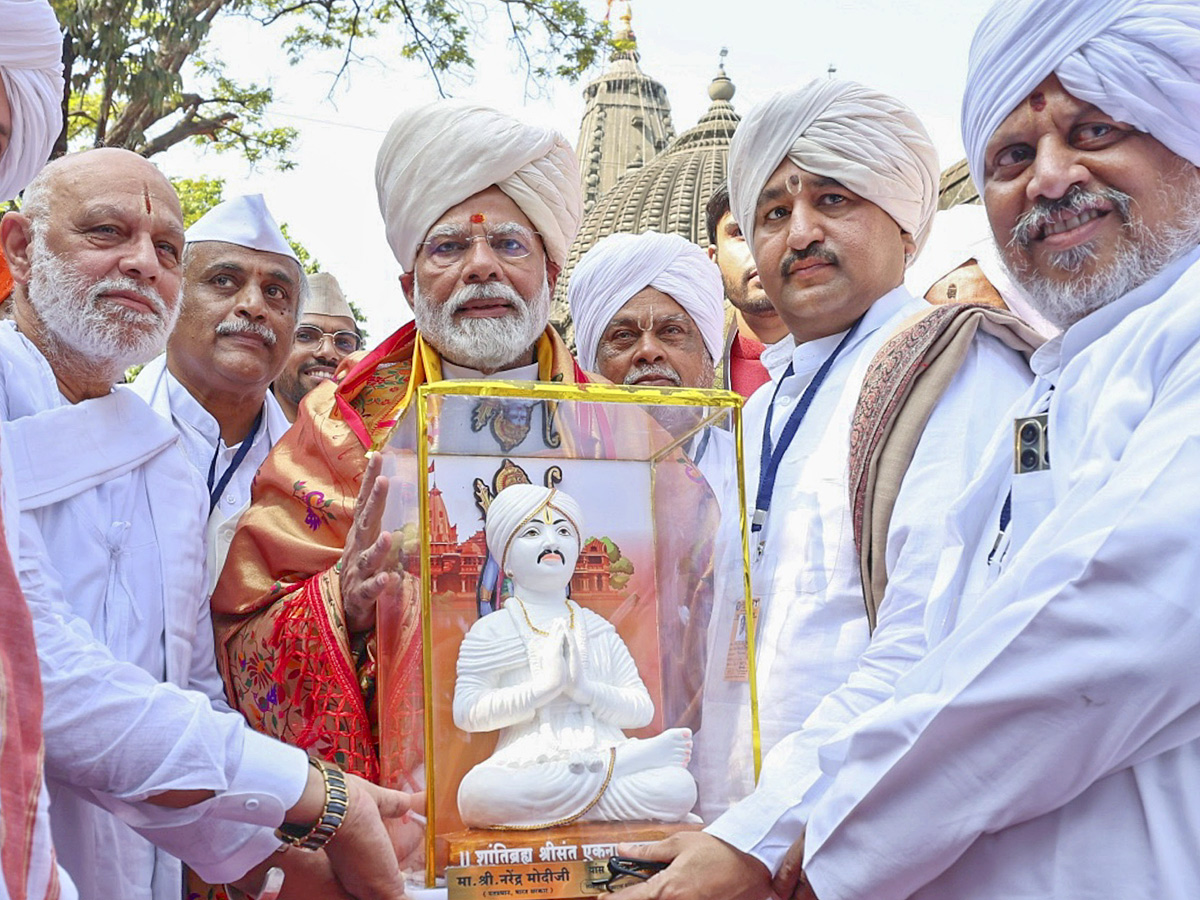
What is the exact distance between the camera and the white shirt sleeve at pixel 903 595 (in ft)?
8.19

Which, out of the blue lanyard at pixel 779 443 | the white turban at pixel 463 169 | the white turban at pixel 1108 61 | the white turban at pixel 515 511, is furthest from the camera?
the white turban at pixel 463 169

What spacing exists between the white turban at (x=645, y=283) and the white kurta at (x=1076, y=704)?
279cm

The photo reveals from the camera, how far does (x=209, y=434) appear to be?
4676 millimetres

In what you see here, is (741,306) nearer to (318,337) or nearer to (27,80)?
(318,337)

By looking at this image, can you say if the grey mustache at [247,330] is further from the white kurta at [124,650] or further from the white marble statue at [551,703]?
the white marble statue at [551,703]

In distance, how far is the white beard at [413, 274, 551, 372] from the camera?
363 cm

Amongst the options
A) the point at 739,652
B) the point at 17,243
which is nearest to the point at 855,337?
the point at 739,652

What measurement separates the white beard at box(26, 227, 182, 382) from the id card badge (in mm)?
1709

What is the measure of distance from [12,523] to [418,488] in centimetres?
78

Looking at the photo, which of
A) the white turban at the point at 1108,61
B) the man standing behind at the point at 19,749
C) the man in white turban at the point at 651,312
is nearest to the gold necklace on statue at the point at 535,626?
the man standing behind at the point at 19,749

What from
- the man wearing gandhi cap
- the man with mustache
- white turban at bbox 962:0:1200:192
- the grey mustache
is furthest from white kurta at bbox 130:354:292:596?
white turban at bbox 962:0:1200:192

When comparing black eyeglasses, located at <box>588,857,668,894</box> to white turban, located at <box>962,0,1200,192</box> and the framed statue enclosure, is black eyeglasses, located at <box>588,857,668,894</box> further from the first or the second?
white turban, located at <box>962,0,1200,192</box>

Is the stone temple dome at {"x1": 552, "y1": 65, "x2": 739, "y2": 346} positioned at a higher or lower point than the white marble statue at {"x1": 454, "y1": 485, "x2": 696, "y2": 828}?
higher

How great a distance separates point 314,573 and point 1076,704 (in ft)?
6.46
